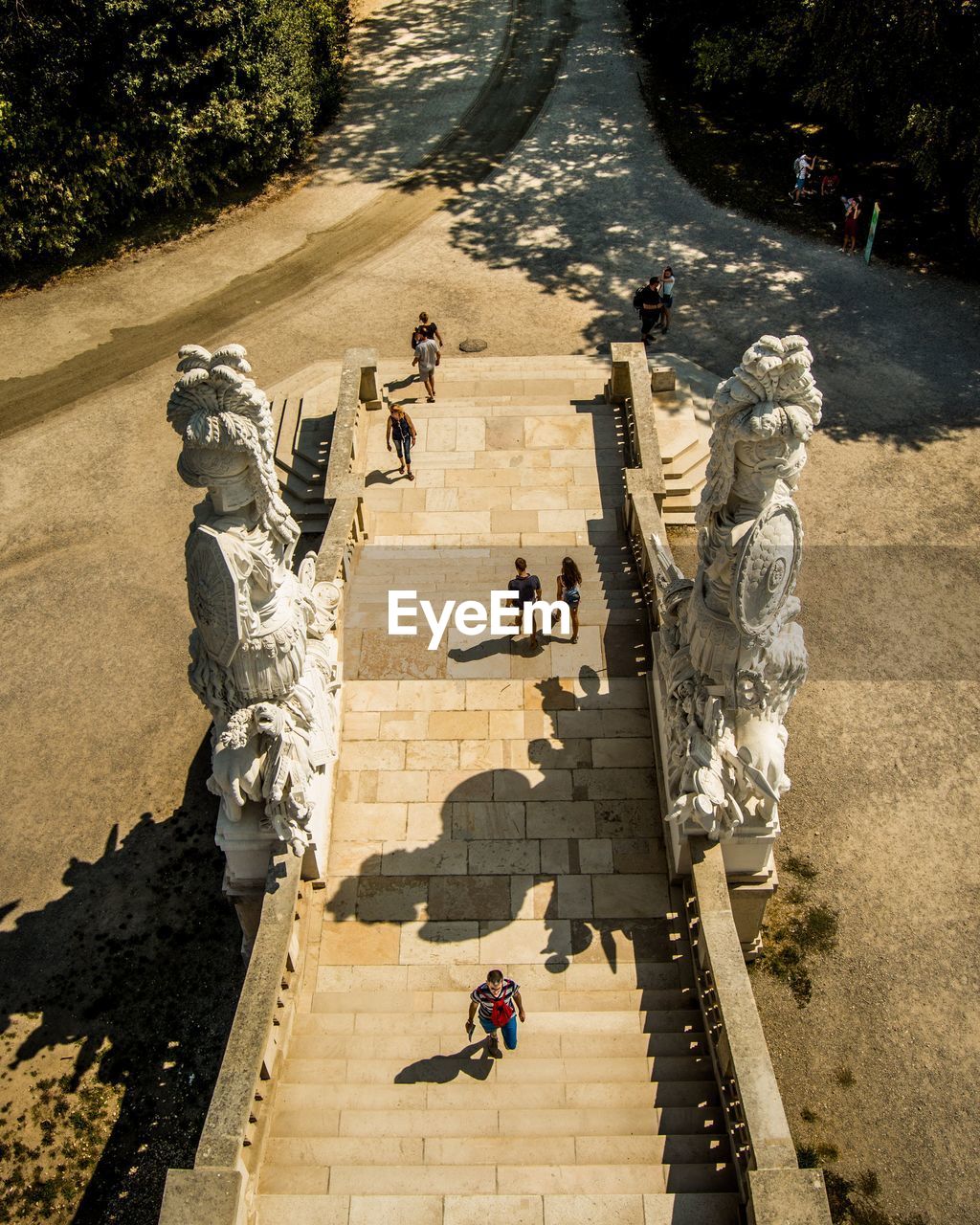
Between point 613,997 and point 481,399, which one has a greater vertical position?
point 481,399

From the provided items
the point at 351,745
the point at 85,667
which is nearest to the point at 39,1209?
the point at 351,745

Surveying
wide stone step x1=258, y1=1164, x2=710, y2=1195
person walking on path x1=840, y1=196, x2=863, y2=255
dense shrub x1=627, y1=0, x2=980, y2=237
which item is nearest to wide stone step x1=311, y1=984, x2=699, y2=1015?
wide stone step x1=258, y1=1164, x2=710, y2=1195

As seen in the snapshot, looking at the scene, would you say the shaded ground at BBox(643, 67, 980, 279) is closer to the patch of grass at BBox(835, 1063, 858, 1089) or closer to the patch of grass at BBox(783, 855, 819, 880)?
the patch of grass at BBox(783, 855, 819, 880)

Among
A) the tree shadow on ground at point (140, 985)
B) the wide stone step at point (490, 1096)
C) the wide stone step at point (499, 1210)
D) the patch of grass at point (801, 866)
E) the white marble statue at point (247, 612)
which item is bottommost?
the tree shadow on ground at point (140, 985)

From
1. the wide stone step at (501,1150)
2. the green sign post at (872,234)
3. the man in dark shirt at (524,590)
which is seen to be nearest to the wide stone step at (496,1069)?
the wide stone step at (501,1150)

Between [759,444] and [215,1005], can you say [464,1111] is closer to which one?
[215,1005]

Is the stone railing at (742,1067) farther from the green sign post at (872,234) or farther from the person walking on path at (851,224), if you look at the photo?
the person walking on path at (851,224)
